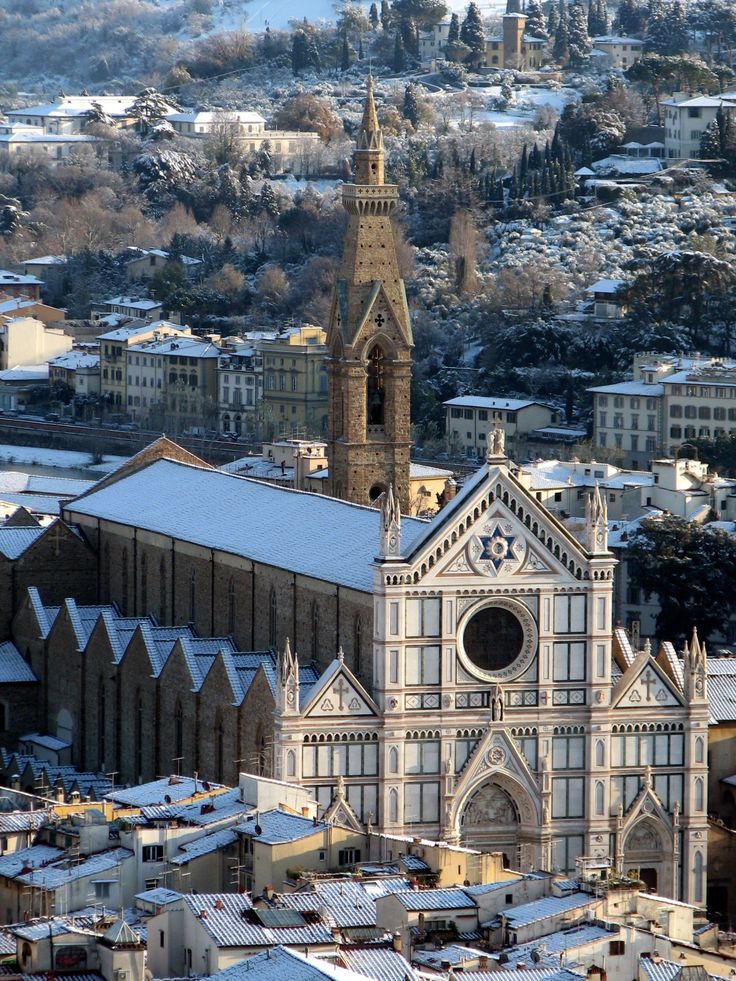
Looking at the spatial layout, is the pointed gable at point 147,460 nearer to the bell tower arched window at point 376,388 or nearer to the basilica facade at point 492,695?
the bell tower arched window at point 376,388

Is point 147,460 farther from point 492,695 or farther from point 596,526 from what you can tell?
point 596,526

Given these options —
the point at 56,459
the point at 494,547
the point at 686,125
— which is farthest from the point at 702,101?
the point at 494,547

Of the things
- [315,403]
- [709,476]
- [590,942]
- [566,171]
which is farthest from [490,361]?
[590,942]

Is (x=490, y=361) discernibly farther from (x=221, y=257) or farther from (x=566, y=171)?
(x=221, y=257)

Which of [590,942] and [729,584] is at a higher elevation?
[590,942]

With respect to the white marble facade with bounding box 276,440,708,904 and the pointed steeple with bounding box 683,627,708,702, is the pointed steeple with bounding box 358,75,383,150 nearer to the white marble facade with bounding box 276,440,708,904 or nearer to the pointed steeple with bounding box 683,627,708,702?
the white marble facade with bounding box 276,440,708,904

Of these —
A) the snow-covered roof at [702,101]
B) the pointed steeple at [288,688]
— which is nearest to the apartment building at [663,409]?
→ the snow-covered roof at [702,101]
